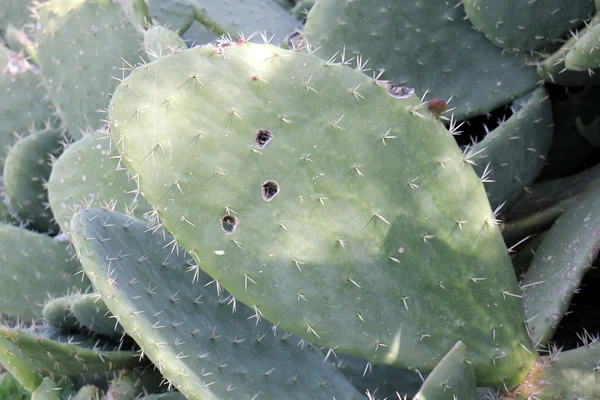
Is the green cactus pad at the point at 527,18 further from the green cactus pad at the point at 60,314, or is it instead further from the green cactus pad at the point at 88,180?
the green cactus pad at the point at 60,314

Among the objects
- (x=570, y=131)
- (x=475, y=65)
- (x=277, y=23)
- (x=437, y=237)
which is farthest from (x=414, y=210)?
(x=277, y=23)

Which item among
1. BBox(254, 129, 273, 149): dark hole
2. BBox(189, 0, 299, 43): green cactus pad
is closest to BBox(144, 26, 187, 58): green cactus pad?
BBox(189, 0, 299, 43): green cactus pad

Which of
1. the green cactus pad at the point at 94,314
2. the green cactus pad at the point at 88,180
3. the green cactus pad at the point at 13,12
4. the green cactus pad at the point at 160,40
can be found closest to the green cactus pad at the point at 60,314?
the green cactus pad at the point at 94,314

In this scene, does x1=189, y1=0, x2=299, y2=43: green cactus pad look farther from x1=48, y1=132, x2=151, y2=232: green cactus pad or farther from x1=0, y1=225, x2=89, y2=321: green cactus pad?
x1=0, y1=225, x2=89, y2=321: green cactus pad

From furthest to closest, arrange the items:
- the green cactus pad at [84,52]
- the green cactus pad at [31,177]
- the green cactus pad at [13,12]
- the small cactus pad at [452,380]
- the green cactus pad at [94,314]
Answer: the green cactus pad at [13,12]
the green cactus pad at [31,177]
the green cactus pad at [84,52]
the green cactus pad at [94,314]
the small cactus pad at [452,380]

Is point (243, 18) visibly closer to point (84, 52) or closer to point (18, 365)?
point (84, 52)

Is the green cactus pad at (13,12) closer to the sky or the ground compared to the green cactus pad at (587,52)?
closer to the ground

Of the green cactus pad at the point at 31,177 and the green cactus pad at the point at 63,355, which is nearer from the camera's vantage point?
the green cactus pad at the point at 63,355
